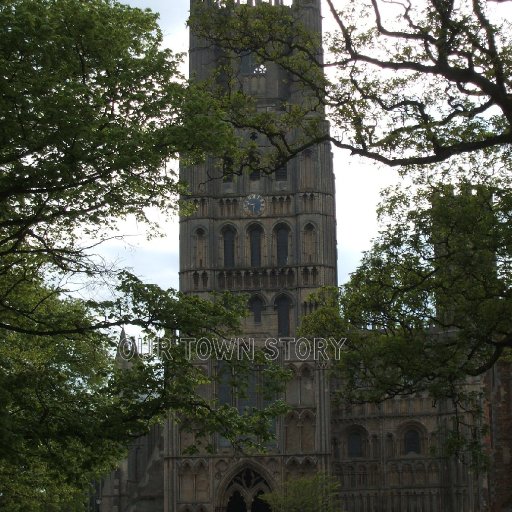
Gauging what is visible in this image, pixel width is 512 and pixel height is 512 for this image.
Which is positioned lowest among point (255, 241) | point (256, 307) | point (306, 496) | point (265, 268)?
point (306, 496)

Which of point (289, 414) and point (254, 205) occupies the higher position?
point (254, 205)

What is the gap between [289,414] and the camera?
203 feet

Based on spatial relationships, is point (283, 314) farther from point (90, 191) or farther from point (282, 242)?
point (90, 191)

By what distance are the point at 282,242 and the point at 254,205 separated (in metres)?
2.84

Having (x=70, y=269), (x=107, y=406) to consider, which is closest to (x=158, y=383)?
(x=107, y=406)

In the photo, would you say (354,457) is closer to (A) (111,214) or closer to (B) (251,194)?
(B) (251,194)

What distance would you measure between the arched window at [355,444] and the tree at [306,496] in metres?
7.94

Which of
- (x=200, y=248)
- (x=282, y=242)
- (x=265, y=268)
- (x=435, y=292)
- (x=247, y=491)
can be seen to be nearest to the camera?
(x=435, y=292)

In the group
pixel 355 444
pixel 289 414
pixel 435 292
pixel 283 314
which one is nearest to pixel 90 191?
pixel 435 292

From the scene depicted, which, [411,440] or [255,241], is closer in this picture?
[411,440]

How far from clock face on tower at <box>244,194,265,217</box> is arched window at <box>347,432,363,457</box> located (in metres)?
14.4

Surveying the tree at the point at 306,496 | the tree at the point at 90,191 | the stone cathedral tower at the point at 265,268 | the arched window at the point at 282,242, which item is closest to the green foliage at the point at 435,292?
the tree at the point at 90,191

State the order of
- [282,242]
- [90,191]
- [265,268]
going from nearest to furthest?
[90,191] < [265,268] < [282,242]

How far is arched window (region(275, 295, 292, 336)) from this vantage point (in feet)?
213
